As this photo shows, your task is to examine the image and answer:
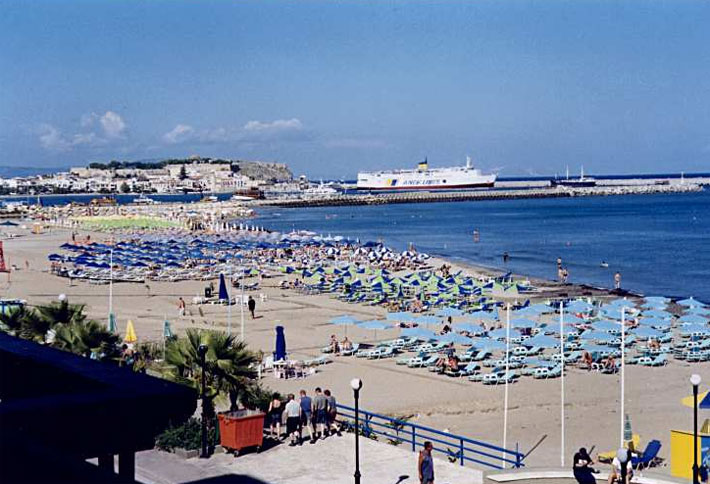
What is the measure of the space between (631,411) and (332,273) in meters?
23.8

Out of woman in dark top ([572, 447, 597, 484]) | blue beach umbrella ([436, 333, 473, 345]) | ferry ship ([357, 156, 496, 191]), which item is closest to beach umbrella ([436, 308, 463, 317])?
blue beach umbrella ([436, 333, 473, 345])

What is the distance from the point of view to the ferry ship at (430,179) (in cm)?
17050

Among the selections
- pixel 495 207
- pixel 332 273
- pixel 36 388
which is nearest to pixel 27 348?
pixel 36 388

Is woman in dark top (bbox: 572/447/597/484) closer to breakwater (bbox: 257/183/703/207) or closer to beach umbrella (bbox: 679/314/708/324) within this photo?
beach umbrella (bbox: 679/314/708/324)

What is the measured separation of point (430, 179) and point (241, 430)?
16007 centimetres

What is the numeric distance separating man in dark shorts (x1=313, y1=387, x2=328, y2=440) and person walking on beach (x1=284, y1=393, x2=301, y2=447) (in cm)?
21

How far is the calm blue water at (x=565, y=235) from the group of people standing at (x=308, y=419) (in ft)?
97.0

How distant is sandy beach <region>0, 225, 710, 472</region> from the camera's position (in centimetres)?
1616

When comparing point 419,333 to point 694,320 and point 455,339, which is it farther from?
point 694,320

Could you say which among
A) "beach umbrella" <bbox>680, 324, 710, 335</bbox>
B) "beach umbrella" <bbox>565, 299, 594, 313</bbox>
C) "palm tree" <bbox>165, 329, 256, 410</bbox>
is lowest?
"beach umbrella" <bbox>680, 324, 710, 335</bbox>

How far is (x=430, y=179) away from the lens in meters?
170

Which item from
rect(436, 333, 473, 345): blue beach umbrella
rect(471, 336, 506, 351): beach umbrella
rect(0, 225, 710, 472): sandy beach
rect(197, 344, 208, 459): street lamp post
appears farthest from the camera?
rect(436, 333, 473, 345): blue beach umbrella

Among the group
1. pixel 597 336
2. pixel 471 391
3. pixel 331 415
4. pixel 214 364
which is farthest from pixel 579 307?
pixel 214 364

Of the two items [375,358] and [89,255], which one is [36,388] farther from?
[89,255]
